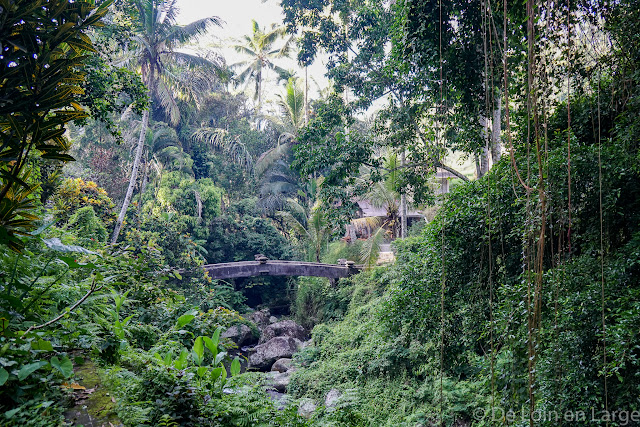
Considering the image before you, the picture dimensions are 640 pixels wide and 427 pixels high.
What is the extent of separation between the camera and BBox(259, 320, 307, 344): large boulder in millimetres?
12656

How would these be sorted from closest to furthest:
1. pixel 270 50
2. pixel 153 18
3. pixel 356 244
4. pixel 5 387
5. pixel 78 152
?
pixel 5 387 < pixel 153 18 < pixel 356 244 < pixel 78 152 < pixel 270 50

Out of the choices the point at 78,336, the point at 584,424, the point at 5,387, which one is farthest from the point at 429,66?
the point at 5,387

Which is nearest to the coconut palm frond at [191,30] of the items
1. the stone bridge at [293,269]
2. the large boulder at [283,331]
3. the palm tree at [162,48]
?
the palm tree at [162,48]

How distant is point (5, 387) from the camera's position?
177cm

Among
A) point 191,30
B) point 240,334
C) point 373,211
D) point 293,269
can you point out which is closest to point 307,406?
point 240,334

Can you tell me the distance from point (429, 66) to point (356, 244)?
11015 mm

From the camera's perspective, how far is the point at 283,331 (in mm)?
12859

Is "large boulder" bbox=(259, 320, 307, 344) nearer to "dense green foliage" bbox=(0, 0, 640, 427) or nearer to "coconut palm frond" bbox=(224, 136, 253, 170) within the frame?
"dense green foliage" bbox=(0, 0, 640, 427)

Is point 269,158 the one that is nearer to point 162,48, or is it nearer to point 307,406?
point 162,48

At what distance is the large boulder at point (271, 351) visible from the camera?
1119 centimetres

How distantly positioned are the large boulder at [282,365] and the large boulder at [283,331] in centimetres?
156

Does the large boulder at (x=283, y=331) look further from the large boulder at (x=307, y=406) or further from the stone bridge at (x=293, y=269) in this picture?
the large boulder at (x=307, y=406)

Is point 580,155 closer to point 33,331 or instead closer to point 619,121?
point 619,121

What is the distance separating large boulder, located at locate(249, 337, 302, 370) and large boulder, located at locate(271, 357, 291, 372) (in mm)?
248
